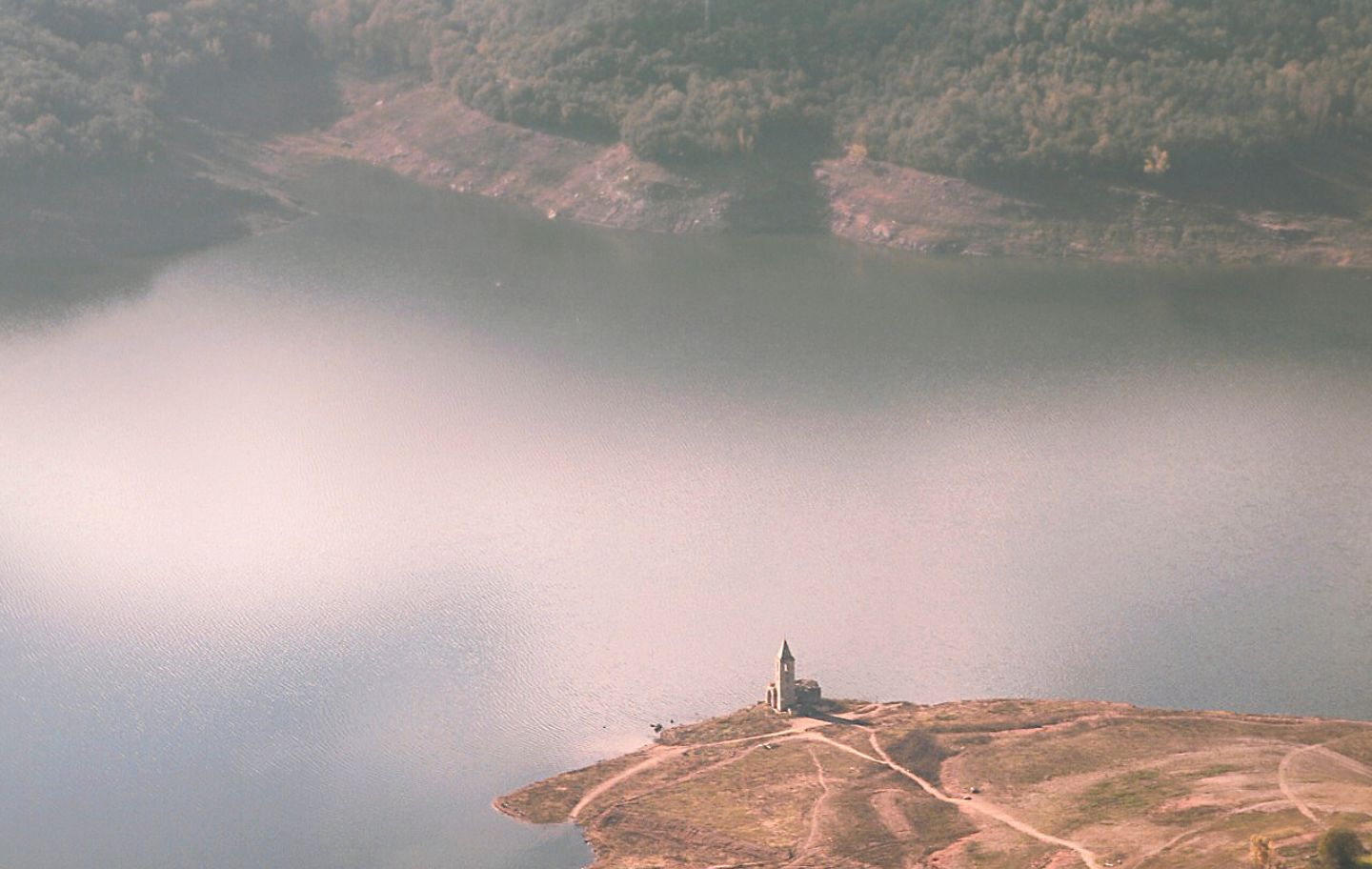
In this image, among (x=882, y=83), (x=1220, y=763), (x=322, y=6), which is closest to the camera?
(x=1220, y=763)

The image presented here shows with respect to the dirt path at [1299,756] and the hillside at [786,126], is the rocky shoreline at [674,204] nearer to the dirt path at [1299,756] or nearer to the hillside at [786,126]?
the hillside at [786,126]

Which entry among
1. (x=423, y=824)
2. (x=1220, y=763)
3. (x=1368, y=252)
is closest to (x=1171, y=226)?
(x=1368, y=252)

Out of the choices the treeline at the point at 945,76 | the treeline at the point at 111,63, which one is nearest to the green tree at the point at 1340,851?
the treeline at the point at 945,76

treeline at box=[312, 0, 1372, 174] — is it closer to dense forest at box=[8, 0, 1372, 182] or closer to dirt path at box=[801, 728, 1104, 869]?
dense forest at box=[8, 0, 1372, 182]

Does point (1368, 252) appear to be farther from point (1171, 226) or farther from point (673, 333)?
point (673, 333)

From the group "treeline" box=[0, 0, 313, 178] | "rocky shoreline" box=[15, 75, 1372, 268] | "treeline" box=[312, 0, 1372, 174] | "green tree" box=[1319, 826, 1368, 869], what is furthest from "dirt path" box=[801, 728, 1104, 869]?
"treeline" box=[0, 0, 313, 178]
